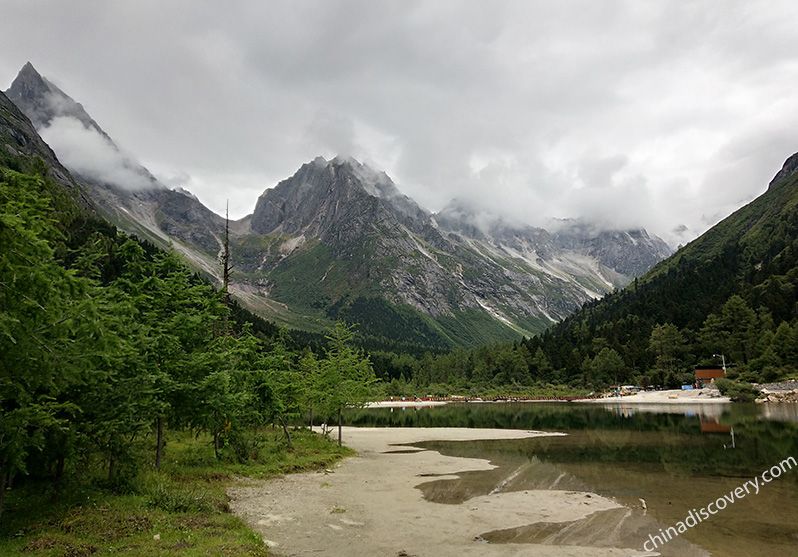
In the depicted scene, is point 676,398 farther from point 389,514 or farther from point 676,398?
point 389,514

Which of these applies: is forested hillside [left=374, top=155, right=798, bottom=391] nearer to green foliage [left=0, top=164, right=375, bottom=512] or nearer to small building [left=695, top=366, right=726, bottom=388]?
small building [left=695, top=366, right=726, bottom=388]

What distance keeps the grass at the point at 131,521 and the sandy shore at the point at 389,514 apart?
1.42 metres

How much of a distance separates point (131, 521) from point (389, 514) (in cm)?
962

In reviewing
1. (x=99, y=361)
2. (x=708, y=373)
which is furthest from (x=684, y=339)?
(x=99, y=361)

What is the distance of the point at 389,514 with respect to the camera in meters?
20.9

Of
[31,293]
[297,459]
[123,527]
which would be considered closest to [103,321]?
[31,293]

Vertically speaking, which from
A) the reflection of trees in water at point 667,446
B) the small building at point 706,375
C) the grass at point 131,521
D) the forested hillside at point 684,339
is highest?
the forested hillside at point 684,339

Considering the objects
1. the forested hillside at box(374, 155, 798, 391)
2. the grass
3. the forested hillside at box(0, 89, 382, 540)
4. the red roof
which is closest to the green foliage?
the forested hillside at box(0, 89, 382, 540)

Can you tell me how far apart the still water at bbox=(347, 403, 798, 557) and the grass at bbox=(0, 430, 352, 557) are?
893 centimetres

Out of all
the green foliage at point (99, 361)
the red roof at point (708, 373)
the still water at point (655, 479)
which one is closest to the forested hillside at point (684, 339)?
the red roof at point (708, 373)

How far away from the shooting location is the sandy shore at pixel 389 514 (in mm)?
16031

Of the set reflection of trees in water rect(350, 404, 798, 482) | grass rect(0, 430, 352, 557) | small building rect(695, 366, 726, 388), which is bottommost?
reflection of trees in water rect(350, 404, 798, 482)

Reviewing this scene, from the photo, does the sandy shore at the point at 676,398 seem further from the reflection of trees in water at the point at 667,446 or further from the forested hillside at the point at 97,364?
the forested hillside at the point at 97,364

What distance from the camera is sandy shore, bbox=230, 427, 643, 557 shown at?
52.6 ft
